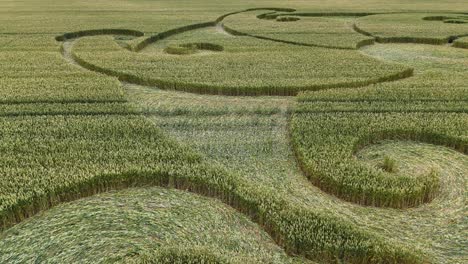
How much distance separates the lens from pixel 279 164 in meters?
10.3

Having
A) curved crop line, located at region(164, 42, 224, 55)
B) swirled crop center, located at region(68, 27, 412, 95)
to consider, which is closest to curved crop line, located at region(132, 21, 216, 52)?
swirled crop center, located at region(68, 27, 412, 95)

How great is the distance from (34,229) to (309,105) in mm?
8936

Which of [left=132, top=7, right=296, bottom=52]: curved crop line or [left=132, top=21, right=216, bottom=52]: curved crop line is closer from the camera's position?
[left=132, top=21, right=216, bottom=52]: curved crop line

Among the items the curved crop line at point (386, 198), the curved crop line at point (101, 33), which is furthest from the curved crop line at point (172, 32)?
the curved crop line at point (386, 198)

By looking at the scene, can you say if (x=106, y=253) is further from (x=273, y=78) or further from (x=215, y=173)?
(x=273, y=78)

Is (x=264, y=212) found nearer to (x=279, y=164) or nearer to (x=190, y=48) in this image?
(x=279, y=164)

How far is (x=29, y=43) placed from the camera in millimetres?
22500

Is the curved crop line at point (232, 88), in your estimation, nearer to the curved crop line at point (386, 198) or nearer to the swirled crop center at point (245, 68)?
the swirled crop center at point (245, 68)

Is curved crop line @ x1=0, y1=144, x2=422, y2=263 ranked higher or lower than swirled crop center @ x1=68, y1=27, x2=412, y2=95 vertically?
lower

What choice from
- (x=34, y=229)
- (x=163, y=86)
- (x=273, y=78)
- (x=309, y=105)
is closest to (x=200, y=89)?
(x=163, y=86)

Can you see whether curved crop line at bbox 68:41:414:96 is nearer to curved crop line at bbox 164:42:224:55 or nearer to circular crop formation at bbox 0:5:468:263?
circular crop formation at bbox 0:5:468:263

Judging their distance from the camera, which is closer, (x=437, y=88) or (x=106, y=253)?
(x=106, y=253)

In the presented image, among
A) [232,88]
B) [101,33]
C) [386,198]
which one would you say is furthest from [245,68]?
[101,33]

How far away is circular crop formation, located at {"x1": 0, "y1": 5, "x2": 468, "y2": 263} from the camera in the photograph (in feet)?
23.9
